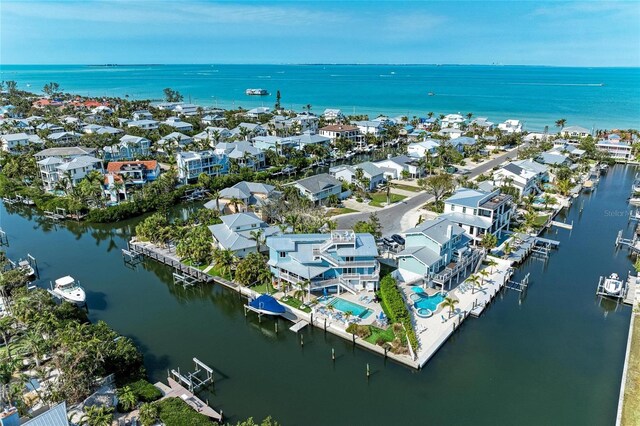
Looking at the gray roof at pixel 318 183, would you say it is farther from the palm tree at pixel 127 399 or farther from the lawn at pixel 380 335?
the palm tree at pixel 127 399

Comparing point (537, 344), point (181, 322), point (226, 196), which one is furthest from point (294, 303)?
point (226, 196)

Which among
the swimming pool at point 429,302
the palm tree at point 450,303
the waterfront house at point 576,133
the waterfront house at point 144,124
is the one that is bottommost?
the swimming pool at point 429,302

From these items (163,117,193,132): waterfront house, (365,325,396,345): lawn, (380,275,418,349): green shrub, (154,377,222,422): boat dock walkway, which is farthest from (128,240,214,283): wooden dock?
(163,117,193,132): waterfront house

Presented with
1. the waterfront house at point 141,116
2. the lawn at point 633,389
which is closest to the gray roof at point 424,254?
the lawn at point 633,389

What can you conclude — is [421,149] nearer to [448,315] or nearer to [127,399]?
[448,315]

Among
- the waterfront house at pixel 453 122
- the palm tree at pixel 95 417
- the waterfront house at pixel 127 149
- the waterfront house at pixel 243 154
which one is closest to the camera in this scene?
the palm tree at pixel 95 417
